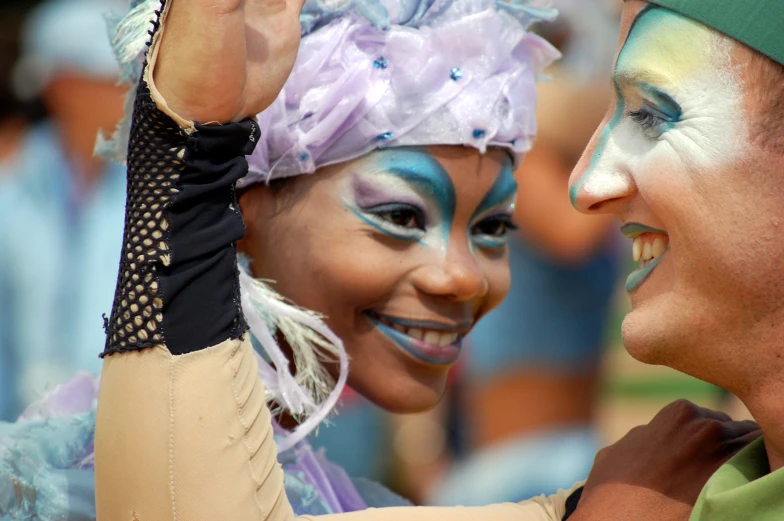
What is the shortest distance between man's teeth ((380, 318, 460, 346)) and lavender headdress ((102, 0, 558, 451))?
0.12 meters

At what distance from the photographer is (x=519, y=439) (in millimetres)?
3459

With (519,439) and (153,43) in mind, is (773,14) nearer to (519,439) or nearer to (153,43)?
(153,43)

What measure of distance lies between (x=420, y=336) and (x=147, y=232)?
33.0 inches

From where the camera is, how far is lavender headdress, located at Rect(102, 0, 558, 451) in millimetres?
1811

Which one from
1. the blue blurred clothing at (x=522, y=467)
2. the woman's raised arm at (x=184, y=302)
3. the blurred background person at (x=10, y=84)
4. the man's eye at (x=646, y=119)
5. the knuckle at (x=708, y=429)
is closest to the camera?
the woman's raised arm at (x=184, y=302)

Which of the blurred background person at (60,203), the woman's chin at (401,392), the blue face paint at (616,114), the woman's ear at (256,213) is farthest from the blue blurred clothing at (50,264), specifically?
the blue face paint at (616,114)

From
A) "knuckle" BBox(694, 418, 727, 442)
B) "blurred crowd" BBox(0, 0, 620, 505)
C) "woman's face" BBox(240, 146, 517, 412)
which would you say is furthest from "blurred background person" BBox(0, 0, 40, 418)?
"knuckle" BBox(694, 418, 727, 442)

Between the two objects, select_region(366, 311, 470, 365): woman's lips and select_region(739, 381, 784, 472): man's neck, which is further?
select_region(366, 311, 470, 365): woman's lips

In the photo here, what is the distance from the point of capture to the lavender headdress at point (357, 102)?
71.3 inches

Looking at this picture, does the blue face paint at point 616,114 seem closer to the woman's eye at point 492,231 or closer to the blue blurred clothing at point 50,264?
the woman's eye at point 492,231

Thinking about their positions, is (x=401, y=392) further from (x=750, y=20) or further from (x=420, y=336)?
(x=750, y=20)

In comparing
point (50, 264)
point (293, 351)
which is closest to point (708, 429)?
point (293, 351)

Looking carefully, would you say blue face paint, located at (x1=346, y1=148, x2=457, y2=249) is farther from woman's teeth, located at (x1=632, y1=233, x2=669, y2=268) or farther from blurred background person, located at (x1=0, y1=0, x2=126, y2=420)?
blurred background person, located at (x1=0, y1=0, x2=126, y2=420)

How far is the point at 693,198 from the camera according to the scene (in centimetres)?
120
